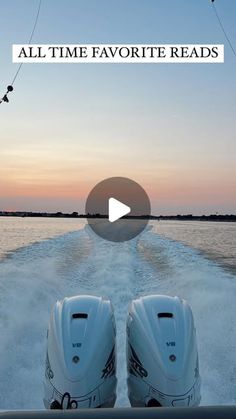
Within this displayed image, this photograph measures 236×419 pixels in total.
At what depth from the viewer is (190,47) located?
20.4 feet

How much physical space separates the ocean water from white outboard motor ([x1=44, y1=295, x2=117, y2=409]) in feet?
2.80

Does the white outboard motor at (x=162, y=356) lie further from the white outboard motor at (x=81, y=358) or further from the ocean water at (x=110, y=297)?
the ocean water at (x=110, y=297)

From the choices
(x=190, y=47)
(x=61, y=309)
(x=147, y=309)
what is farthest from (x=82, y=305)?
(x=190, y=47)

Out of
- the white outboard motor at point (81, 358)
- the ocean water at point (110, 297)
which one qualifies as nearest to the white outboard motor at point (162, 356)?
the white outboard motor at point (81, 358)

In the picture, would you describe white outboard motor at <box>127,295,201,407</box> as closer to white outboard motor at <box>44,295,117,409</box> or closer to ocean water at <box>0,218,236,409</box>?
white outboard motor at <box>44,295,117,409</box>

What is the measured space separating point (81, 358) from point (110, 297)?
14.2ft

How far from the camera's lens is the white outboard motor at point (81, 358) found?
2494 millimetres

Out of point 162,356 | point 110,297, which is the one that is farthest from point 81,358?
point 110,297

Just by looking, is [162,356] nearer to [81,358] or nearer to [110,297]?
[81,358]

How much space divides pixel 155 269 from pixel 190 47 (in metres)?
5.31

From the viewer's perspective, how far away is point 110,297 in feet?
22.6

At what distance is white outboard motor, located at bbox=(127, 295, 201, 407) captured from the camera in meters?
2.51

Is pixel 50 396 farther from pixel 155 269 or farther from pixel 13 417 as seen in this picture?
pixel 155 269

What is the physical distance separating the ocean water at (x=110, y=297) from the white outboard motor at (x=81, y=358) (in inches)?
33.6
